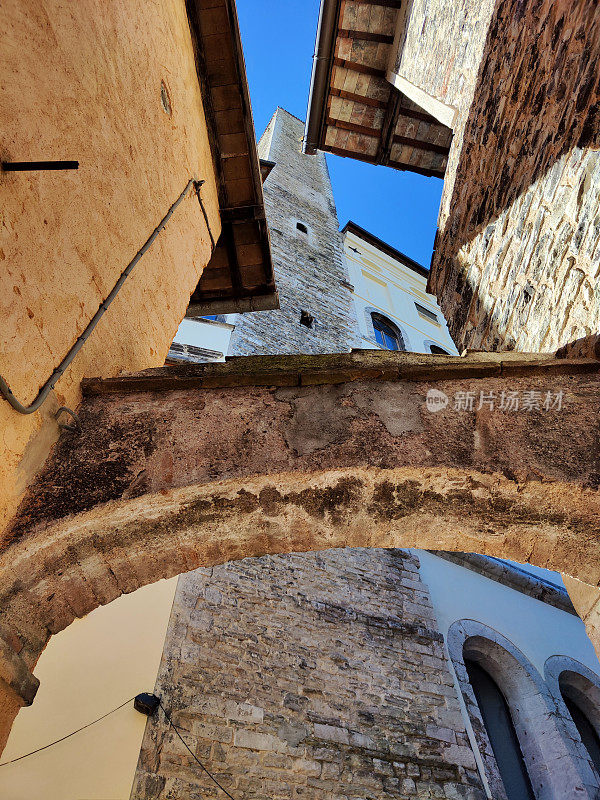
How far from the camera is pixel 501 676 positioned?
21.7ft

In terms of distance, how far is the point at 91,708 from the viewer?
3768 mm

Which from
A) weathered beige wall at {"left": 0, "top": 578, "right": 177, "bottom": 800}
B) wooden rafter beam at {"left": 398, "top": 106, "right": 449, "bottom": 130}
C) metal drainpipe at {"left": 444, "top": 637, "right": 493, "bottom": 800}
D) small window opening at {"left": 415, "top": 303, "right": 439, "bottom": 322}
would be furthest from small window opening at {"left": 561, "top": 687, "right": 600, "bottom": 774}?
small window opening at {"left": 415, "top": 303, "right": 439, "bottom": 322}

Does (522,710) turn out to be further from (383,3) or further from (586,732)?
(383,3)

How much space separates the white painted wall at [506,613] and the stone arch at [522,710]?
179 mm

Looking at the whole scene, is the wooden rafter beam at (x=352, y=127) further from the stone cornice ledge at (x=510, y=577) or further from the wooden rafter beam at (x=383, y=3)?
the stone cornice ledge at (x=510, y=577)

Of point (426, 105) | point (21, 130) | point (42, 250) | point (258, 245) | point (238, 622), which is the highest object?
point (426, 105)

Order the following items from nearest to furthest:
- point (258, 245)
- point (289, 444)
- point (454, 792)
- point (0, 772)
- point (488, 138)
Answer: point (289, 444) → point (0, 772) → point (488, 138) → point (454, 792) → point (258, 245)

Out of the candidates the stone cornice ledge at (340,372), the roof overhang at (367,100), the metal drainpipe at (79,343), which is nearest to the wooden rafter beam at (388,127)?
the roof overhang at (367,100)

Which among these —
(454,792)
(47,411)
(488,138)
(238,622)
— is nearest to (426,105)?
(488,138)

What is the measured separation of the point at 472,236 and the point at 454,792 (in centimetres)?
469

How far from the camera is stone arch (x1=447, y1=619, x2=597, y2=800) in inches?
207

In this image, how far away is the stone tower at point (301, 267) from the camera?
31.0 ft

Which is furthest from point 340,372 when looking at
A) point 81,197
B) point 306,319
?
point 306,319

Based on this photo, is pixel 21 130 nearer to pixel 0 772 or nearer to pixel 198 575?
pixel 0 772
